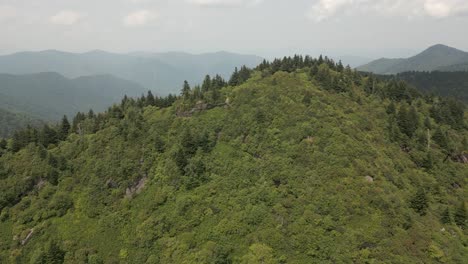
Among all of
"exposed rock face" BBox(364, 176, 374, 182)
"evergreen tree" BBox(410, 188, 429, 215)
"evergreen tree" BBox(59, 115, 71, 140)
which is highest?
"evergreen tree" BBox(59, 115, 71, 140)

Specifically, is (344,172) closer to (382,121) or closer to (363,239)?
Answer: (363,239)

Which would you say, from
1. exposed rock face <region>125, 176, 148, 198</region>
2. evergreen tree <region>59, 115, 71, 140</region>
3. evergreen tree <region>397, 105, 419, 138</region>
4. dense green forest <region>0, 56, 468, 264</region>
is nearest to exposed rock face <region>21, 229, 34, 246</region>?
dense green forest <region>0, 56, 468, 264</region>

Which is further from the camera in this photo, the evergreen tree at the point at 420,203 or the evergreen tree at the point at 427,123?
the evergreen tree at the point at 427,123

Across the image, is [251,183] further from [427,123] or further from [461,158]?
[427,123]

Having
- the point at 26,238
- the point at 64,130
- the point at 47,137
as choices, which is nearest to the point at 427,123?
the point at 26,238

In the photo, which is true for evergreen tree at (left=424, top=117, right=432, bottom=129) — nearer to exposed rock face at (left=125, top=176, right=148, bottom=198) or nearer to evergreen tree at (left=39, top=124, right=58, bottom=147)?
exposed rock face at (left=125, top=176, right=148, bottom=198)

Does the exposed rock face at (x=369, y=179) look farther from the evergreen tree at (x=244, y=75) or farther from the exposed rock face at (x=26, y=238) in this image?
the exposed rock face at (x=26, y=238)

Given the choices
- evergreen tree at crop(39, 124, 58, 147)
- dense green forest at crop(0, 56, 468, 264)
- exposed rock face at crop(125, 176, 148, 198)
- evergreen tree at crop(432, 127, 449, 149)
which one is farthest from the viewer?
evergreen tree at crop(39, 124, 58, 147)

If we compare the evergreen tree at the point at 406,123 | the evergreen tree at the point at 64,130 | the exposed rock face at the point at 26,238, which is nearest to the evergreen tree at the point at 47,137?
the evergreen tree at the point at 64,130
